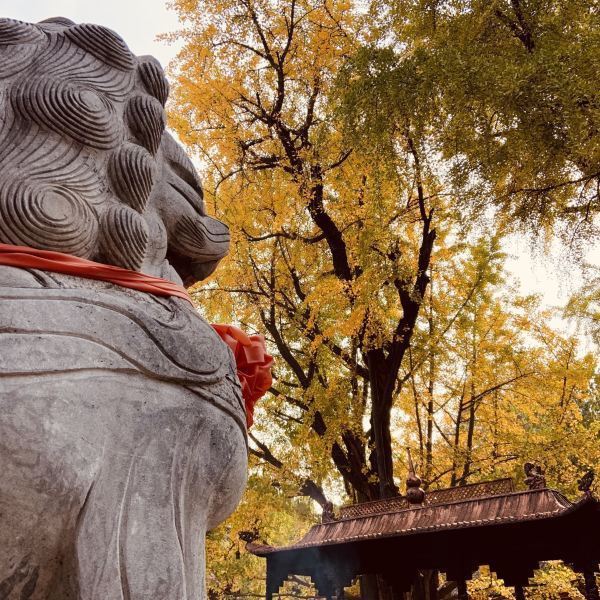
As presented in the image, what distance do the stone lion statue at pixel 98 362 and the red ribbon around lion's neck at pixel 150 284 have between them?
→ 28mm

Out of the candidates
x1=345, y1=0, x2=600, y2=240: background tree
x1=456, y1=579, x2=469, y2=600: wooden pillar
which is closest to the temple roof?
x1=456, y1=579, x2=469, y2=600: wooden pillar

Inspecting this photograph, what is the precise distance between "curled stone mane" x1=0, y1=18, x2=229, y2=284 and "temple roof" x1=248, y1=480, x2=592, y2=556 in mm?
5496

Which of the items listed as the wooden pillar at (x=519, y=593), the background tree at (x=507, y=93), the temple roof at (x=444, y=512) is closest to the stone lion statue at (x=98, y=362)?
the background tree at (x=507, y=93)

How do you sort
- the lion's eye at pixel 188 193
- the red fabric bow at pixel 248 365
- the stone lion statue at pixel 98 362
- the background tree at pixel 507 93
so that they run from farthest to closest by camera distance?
the background tree at pixel 507 93 → the lion's eye at pixel 188 193 → the red fabric bow at pixel 248 365 → the stone lion statue at pixel 98 362

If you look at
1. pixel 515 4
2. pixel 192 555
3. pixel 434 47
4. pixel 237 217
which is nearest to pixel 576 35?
pixel 515 4

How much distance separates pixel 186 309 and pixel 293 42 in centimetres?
867

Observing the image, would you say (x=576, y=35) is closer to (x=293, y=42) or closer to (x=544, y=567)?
(x=293, y=42)

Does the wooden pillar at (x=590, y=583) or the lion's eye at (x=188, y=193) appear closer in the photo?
the lion's eye at (x=188, y=193)

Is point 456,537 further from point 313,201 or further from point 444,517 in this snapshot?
point 313,201

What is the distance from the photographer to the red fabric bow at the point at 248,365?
2180 millimetres

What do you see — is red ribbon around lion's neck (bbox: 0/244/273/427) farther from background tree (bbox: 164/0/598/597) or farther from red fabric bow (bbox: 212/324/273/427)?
background tree (bbox: 164/0/598/597)

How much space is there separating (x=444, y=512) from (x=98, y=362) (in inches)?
257

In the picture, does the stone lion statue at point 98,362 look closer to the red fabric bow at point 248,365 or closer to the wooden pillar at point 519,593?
the red fabric bow at point 248,365

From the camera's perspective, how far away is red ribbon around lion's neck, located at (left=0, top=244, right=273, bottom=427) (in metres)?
1.71
